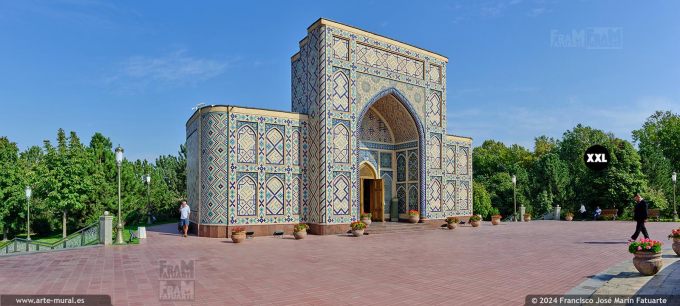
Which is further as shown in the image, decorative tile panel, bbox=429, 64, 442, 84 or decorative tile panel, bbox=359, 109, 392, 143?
decorative tile panel, bbox=429, 64, 442, 84

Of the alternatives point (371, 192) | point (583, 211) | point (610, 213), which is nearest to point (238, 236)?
point (371, 192)

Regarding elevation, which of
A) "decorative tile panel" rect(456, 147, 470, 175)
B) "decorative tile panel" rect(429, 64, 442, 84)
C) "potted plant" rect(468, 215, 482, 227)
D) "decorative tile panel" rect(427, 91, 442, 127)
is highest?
"decorative tile panel" rect(429, 64, 442, 84)

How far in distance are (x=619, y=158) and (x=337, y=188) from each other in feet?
85.0

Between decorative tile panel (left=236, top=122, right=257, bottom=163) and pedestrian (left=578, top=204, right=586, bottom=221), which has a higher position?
decorative tile panel (left=236, top=122, right=257, bottom=163)

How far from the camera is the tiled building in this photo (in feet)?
58.5

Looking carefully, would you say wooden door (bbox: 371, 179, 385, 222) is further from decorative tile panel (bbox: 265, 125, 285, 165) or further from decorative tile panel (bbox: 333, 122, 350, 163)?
decorative tile panel (bbox: 265, 125, 285, 165)

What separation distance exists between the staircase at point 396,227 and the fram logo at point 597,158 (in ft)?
61.5

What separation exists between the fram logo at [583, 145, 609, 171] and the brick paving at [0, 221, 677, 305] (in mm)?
21274

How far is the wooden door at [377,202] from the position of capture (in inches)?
888

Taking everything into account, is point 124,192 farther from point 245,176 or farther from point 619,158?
point 619,158

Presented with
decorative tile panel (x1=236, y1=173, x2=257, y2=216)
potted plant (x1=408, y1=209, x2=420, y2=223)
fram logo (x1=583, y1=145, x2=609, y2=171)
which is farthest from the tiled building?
fram logo (x1=583, y1=145, x2=609, y2=171)

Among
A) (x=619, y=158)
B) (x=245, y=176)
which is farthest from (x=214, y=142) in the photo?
(x=619, y=158)

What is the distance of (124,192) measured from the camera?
3088cm

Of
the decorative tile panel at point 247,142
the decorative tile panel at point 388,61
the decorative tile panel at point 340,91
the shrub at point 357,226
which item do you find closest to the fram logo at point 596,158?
the decorative tile panel at point 388,61
